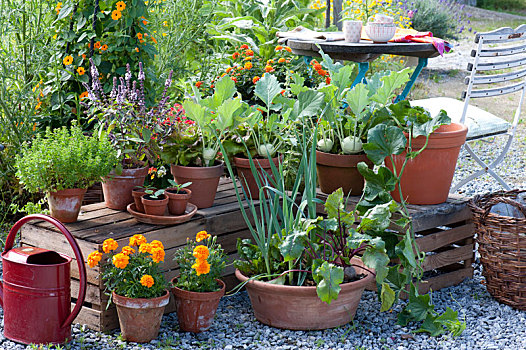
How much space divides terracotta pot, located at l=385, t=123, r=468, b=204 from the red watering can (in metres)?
1.48

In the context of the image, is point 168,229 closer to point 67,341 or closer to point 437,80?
point 67,341

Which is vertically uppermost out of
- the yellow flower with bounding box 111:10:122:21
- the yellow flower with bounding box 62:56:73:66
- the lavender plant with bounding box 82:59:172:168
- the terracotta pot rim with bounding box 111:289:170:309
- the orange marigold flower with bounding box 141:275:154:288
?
the yellow flower with bounding box 111:10:122:21

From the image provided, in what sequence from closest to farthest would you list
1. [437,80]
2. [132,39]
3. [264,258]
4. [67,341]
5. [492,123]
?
[67,341] → [264,258] → [132,39] → [492,123] → [437,80]

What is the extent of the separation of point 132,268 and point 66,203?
44 centimetres

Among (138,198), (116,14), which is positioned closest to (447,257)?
(138,198)

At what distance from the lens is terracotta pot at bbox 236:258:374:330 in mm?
2637

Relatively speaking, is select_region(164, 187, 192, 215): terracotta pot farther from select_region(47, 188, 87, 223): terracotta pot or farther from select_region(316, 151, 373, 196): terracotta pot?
select_region(316, 151, 373, 196): terracotta pot

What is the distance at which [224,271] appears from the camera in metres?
3.02

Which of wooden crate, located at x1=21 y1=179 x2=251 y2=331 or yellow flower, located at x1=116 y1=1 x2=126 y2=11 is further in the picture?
yellow flower, located at x1=116 y1=1 x2=126 y2=11

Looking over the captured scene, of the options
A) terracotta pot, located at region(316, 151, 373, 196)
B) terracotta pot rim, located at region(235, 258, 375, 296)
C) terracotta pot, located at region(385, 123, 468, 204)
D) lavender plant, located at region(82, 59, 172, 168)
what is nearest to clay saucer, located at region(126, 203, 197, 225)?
lavender plant, located at region(82, 59, 172, 168)

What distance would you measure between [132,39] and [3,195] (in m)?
1.14

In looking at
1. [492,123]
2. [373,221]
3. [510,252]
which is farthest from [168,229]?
[492,123]

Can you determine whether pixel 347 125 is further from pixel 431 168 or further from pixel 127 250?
pixel 127 250

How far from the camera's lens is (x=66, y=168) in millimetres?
2645
